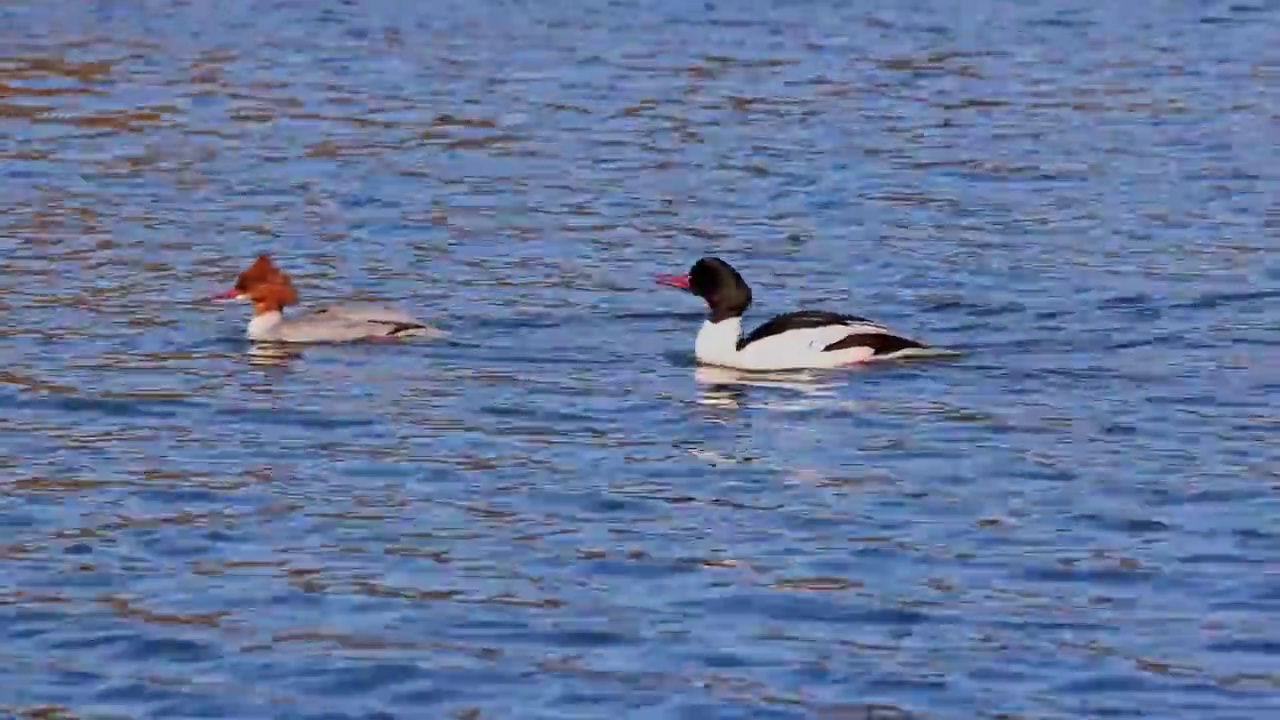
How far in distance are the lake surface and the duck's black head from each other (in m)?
0.49

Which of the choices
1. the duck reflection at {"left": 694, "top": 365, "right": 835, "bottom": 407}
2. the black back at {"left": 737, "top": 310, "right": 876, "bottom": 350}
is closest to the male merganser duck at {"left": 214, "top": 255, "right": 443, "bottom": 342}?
the duck reflection at {"left": 694, "top": 365, "right": 835, "bottom": 407}

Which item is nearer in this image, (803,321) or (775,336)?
(803,321)

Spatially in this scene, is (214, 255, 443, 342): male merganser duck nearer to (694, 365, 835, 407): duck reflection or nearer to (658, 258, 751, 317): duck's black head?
(658, 258, 751, 317): duck's black head

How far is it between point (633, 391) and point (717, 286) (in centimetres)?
181

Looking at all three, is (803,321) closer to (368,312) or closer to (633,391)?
(633,391)

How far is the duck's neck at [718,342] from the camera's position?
60.6 ft

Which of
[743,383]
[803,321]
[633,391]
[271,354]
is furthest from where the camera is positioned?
[271,354]

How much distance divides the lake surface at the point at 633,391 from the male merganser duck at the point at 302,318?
0.18m

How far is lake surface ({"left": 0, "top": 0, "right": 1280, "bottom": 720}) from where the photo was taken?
1124 cm

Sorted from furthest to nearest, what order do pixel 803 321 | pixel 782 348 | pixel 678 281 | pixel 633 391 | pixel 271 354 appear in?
pixel 678 281 < pixel 271 354 < pixel 782 348 < pixel 803 321 < pixel 633 391

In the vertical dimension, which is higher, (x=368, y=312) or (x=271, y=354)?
(x=368, y=312)

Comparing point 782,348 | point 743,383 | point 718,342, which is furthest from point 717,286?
point 743,383

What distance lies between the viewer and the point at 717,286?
1886 centimetres

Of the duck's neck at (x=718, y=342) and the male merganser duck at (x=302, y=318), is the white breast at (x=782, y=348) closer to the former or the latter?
the duck's neck at (x=718, y=342)
